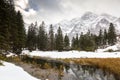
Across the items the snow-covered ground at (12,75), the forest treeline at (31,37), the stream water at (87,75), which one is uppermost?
the forest treeline at (31,37)

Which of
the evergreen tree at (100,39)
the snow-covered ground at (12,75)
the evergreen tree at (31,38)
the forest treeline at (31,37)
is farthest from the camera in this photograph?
the evergreen tree at (100,39)

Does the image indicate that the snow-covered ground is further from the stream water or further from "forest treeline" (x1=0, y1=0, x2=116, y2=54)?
"forest treeline" (x1=0, y1=0, x2=116, y2=54)

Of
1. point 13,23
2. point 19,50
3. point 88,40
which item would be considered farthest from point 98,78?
point 88,40

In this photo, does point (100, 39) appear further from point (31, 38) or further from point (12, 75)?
point (12, 75)

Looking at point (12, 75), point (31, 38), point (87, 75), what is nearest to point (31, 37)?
point (31, 38)

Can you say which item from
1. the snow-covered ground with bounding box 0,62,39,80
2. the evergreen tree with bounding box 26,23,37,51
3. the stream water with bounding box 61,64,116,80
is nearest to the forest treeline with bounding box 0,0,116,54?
the evergreen tree with bounding box 26,23,37,51

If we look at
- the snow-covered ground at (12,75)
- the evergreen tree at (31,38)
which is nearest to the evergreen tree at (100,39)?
the evergreen tree at (31,38)

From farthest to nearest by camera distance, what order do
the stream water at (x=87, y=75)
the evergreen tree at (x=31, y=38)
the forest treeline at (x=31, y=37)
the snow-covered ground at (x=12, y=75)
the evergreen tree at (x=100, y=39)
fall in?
the evergreen tree at (x=100, y=39) → the evergreen tree at (x=31, y=38) → the forest treeline at (x=31, y=37) → the stream water at (x=87, y=75) → the snow-covered ground at (x=12, y=75)

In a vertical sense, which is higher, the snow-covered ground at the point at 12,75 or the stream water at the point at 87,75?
the snow-covered ground at the point at 12,75

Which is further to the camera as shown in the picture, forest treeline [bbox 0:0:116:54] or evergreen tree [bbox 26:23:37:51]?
evergreen tree [bbox 26:23:37:51]

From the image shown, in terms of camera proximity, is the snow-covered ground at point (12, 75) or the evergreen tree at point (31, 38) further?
the evergreen tree at point (31, 38)

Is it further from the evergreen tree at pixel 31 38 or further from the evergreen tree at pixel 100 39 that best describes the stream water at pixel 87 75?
the evergreen tree at pixel 100 39

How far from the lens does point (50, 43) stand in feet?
387

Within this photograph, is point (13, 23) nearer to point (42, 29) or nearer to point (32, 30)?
point (32, 30)
